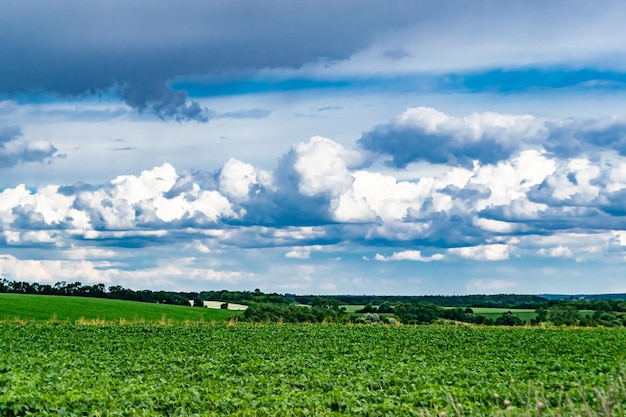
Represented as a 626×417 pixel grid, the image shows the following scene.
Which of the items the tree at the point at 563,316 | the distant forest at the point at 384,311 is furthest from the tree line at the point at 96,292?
the tree at the point at 563,316

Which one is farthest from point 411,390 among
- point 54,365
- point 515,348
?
point 515,348

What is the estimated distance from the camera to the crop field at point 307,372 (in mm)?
16703

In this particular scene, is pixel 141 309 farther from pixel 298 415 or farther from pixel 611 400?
pixel 611 400

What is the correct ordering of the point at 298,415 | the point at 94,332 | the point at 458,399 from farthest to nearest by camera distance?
1. the point at 94,332
2. the point at 458,399
3. the point at 298,415

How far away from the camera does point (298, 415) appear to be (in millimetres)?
16531

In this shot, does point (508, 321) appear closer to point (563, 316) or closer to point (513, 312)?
point (563, 316)

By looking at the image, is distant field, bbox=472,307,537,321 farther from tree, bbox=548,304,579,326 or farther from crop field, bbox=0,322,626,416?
crop field, bbox=0,322,626,416

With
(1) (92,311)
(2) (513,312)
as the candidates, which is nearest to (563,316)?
(2) (513,312)

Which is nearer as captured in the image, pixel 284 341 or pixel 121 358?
pixel 121 358

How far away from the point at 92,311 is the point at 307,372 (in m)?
54.4

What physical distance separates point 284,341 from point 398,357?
10060 millimetres

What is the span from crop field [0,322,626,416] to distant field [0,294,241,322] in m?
20.9

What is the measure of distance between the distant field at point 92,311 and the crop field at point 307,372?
68.7ft

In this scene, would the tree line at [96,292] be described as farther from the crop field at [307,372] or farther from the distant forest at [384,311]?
the crop field at [307,372]
